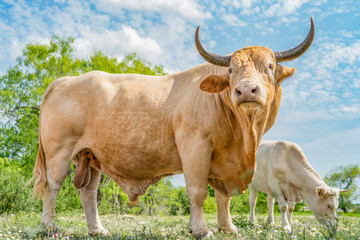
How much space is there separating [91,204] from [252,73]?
3924mm

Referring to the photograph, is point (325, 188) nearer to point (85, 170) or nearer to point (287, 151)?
point (287, 151)

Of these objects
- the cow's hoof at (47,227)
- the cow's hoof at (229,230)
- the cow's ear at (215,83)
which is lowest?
the cow's hoof at (229,230)

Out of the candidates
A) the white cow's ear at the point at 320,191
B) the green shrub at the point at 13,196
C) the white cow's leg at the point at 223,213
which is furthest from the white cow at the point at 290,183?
the green shrub at the point at 13,196

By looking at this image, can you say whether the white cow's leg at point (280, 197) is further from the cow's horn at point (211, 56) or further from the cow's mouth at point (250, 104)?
the cow's mouth at point (250, 104)

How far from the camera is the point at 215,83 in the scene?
14.0 ft

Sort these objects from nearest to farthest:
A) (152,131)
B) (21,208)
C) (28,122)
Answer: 1. (152,131)
2. (21,208)
3. (28,122)

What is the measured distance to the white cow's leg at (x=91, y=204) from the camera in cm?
585

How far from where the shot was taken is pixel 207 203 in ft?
87.7

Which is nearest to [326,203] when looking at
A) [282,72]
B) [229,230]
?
[229,230]

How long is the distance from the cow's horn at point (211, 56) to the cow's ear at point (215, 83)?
22 cm

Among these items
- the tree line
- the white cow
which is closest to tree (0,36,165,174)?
the tree line

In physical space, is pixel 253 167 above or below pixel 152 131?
below

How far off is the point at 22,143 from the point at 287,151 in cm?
1699

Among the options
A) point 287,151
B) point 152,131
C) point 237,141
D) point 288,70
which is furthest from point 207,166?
point 287,151
